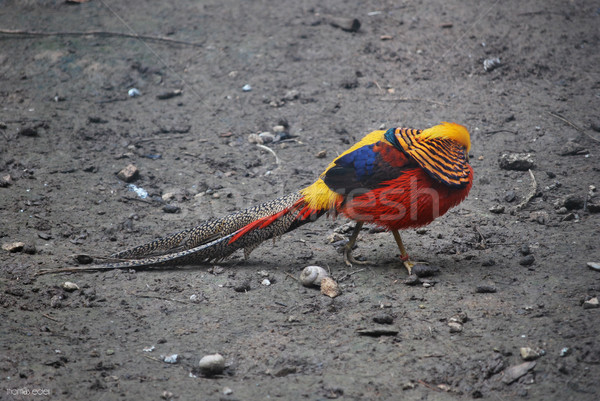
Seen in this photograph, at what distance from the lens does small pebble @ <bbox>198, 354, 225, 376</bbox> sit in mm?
2949

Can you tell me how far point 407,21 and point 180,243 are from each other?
490 centimetres

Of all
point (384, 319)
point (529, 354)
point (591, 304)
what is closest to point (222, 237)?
point (384, 319)

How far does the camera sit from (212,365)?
2.95m

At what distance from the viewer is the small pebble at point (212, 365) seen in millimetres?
2949

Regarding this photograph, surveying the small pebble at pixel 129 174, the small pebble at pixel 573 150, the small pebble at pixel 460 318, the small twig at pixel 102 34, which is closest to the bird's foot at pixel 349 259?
A: the small pebble at pixel 460 318

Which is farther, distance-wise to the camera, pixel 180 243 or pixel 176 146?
pixel 176 146

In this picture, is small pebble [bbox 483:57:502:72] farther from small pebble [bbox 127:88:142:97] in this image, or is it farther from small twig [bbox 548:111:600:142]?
small pebble [bbox 127:88:142:97]

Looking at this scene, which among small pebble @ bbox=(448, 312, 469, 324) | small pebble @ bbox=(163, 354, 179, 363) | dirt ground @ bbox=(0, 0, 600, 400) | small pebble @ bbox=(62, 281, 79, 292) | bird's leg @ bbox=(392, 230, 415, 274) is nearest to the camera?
dirt ground @ bbox=(0, 0, 600, 400)

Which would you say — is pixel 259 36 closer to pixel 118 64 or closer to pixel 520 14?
pixel 118 64

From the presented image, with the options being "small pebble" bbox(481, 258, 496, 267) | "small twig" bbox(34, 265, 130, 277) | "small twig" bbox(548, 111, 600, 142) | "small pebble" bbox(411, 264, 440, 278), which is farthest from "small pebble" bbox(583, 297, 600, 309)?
"small twig" bbox(34, 265, 130, 277)

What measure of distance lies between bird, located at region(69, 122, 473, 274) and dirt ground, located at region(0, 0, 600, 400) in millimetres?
188

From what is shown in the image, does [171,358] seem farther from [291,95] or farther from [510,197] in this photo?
[291,95]

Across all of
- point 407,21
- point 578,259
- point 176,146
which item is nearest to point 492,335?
point 578,259

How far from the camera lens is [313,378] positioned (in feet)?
9.49
